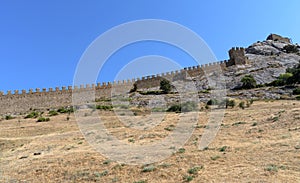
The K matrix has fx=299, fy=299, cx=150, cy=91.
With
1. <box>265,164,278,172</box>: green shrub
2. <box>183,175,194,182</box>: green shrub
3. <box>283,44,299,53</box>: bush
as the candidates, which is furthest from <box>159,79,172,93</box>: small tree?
<box>183,175,194,182</box>: green shrub

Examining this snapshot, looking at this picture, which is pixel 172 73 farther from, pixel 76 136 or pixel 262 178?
pixel 262 178

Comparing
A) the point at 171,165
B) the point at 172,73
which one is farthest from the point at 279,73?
the point at 171,165

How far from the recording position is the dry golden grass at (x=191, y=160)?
769 centimetres

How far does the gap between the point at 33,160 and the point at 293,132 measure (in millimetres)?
9932

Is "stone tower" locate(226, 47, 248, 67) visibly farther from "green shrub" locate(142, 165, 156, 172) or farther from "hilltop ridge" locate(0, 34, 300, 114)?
"green shrub" locate(142, 165, 156, 172)

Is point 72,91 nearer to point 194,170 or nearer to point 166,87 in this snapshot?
point 166,87

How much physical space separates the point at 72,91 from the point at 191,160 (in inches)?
1342

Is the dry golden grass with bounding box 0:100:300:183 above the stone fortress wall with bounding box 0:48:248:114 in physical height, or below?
below

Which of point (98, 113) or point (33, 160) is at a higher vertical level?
point (98, 113)

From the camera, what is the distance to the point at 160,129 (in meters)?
16.2

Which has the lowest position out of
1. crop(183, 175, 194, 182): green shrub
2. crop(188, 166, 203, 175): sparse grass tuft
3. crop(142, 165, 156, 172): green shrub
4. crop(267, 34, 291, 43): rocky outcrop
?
crop(183, 175, 194, 182): green shrub

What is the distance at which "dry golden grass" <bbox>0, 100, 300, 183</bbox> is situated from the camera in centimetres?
769

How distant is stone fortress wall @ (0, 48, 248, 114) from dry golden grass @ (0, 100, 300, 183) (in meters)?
25.2

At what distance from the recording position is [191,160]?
927 cm
